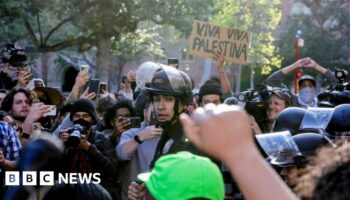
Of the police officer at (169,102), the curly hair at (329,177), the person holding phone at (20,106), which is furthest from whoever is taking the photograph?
the person holding phone at (20,106)

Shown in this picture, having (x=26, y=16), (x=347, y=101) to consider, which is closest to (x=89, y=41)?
(x=26, y=16)

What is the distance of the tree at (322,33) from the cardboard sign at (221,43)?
2901 cm

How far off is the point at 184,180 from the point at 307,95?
5.62m

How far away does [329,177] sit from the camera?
1.54 meters

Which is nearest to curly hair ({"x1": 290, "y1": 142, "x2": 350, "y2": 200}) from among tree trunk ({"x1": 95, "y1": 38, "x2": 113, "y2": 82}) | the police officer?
the police officer

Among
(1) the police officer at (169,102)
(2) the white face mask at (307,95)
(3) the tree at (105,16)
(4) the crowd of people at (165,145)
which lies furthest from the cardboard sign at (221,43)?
(3) the tree at (105,16)

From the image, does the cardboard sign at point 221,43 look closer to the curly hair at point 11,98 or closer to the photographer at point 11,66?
the photographer at point 11,66

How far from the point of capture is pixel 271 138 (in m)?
3.91

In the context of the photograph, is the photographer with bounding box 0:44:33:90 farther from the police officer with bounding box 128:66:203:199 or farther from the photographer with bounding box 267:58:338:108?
the police officer with bounding box 128:66:203:199

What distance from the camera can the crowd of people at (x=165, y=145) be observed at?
60.6 inches

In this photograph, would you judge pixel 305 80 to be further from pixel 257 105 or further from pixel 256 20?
pixel 256 20

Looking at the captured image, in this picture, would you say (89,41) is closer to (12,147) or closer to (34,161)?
(12,147)

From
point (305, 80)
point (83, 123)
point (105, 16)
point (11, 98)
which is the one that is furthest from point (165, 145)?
point (105, 16)

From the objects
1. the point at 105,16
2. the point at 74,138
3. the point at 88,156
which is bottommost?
the point at 88,156
